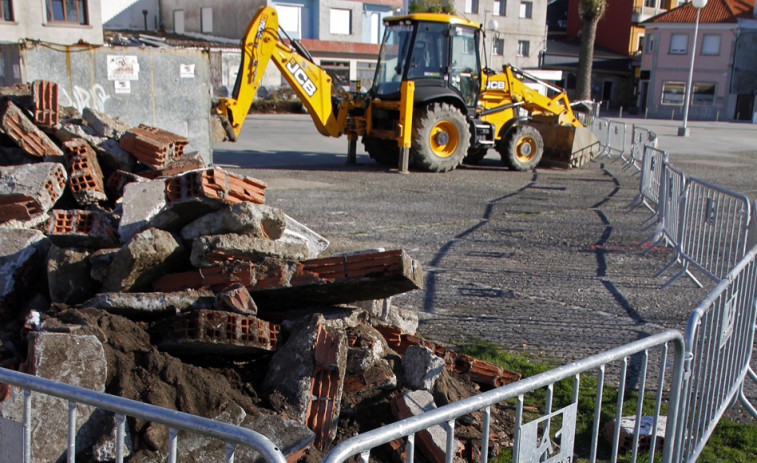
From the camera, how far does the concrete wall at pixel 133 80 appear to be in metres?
11.4

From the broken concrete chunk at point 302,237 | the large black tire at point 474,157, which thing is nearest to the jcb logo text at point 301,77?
the large black tire at point 474,157

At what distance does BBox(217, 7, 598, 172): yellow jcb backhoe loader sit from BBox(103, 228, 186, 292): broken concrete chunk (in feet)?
30.6

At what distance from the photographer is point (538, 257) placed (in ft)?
28.9

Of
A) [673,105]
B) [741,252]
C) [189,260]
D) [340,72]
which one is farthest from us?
[673,105]

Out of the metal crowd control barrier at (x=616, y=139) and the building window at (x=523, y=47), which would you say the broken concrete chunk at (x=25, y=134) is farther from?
the building window at (x=523, y=47)

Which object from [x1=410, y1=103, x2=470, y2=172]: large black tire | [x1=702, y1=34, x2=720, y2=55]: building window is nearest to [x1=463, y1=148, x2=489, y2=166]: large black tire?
[x1=410, y1=103, x2=470, y2=172]: large black tire

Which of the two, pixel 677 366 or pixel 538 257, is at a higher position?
pixel 677 366

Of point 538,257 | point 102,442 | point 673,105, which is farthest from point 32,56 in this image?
point 673,105

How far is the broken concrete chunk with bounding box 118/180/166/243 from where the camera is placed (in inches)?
216

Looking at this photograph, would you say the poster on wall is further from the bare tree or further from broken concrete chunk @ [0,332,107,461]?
Answer: the bare tree

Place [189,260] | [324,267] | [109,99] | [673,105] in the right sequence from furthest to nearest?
[673,105] < [109,99] < [189,260] < [324,267]

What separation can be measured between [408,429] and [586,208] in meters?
11.2

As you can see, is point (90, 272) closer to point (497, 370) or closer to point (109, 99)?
point (497, 370)

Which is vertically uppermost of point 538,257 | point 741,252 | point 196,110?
point 196,110
